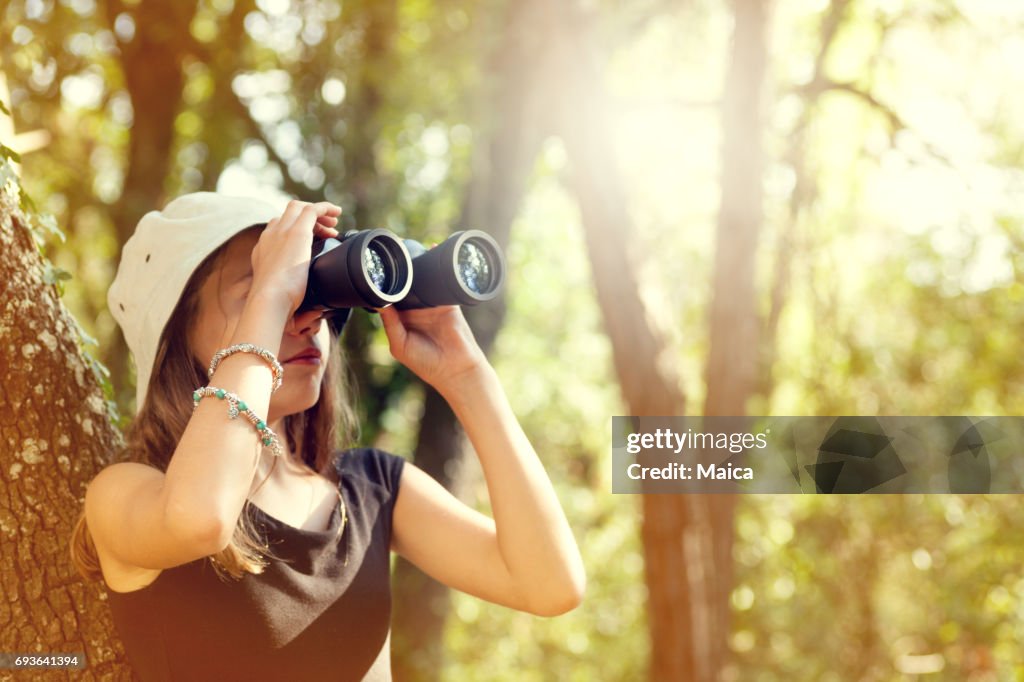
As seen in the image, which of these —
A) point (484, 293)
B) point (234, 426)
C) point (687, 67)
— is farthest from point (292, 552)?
point (687, 67)

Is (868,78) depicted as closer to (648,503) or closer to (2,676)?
(648,503)

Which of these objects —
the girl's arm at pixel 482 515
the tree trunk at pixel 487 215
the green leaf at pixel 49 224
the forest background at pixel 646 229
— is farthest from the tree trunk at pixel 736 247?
the green leaf at pixel 49 224

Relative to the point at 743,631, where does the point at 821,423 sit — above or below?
above

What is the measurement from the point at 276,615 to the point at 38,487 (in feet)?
1.18

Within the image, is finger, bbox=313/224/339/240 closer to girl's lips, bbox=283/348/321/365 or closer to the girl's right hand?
the girl's right hand

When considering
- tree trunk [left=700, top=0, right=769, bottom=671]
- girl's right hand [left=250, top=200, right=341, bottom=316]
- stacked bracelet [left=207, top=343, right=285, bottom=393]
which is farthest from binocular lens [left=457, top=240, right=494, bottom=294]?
tree trunk [left=700, top=0, right=769, bottom=671]

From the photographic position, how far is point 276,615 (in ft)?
4.34

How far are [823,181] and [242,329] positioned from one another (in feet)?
18.0

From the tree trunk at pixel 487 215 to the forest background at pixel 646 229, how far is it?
1 cm

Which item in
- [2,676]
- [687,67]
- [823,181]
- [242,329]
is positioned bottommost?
[2,676]

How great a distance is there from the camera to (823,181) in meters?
6.15

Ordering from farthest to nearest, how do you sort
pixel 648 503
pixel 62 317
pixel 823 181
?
pixel 823 181, pixel 648 503, pixel 62 317
